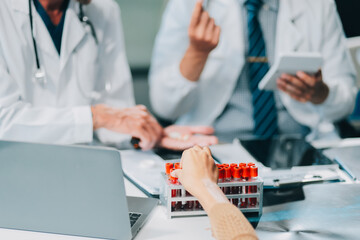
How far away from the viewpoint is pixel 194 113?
1.71 m

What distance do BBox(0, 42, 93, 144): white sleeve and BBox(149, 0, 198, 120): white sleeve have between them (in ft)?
1.40

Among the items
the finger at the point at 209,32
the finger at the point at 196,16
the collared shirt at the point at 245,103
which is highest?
the finger at the point at 196,16

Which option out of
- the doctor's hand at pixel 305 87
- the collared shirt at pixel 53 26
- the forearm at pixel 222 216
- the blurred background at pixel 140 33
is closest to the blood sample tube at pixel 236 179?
the forearm at pixel 222 216

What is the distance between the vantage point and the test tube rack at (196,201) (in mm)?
802

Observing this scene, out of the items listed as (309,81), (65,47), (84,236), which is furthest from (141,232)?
(309,81)

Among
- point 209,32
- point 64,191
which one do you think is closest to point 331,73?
point 209,32

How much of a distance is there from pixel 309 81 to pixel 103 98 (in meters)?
0.71

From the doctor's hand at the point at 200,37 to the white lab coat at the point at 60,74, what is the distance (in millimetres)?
238

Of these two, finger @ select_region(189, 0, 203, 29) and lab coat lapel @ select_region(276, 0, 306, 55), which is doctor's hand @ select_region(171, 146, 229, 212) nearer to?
finger @ select_region(189, 0, 203, 29)

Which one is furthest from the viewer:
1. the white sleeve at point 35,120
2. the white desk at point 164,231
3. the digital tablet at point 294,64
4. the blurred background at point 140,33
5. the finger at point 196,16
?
the blurred background at point 140,33

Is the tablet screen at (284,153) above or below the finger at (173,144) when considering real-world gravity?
below

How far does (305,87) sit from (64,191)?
102 centimetres

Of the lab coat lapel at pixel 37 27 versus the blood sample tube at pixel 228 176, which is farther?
the lab coat lapel at pixel 37 27

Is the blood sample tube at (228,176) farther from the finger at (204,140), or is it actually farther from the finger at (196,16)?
the finger at (196,16)
